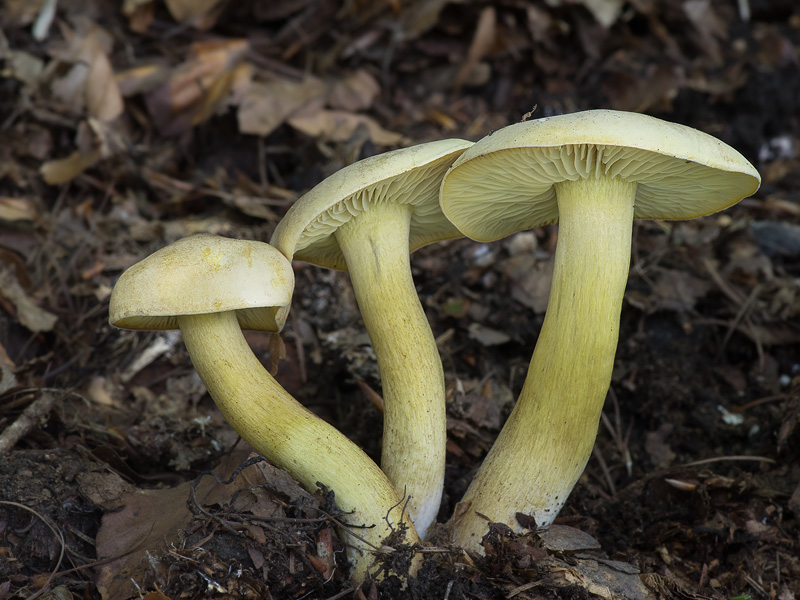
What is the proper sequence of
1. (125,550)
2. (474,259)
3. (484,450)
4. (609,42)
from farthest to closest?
(609,42)
(474,259)
(484,450)
(125,550)

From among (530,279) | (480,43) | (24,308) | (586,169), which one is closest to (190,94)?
(24,308)

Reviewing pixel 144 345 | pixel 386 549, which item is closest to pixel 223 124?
pixel 144 345

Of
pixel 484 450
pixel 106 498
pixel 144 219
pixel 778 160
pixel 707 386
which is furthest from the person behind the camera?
pixel 778 160

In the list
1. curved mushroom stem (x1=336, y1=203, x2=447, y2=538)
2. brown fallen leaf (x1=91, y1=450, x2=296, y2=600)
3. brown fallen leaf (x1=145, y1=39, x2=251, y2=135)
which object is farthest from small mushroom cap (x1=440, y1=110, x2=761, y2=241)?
brown fallen leaf (x1=145, y1=39, x2=251, y2=135)

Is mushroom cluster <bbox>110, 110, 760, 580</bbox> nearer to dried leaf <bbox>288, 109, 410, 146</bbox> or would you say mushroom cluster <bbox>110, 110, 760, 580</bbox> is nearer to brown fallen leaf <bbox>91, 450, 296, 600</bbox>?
brown fallen leaf <bbox>91, 450, 296, 600</bbox>

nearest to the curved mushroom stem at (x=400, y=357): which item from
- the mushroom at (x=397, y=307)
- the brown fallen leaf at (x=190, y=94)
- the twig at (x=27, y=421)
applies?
the mushroom at (x=397, y=307)

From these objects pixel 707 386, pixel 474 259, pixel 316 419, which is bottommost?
pixel 707 386

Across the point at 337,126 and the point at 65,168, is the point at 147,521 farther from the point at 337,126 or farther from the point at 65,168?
the point at 337,126

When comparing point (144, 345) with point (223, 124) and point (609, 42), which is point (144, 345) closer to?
point (223, 124)
